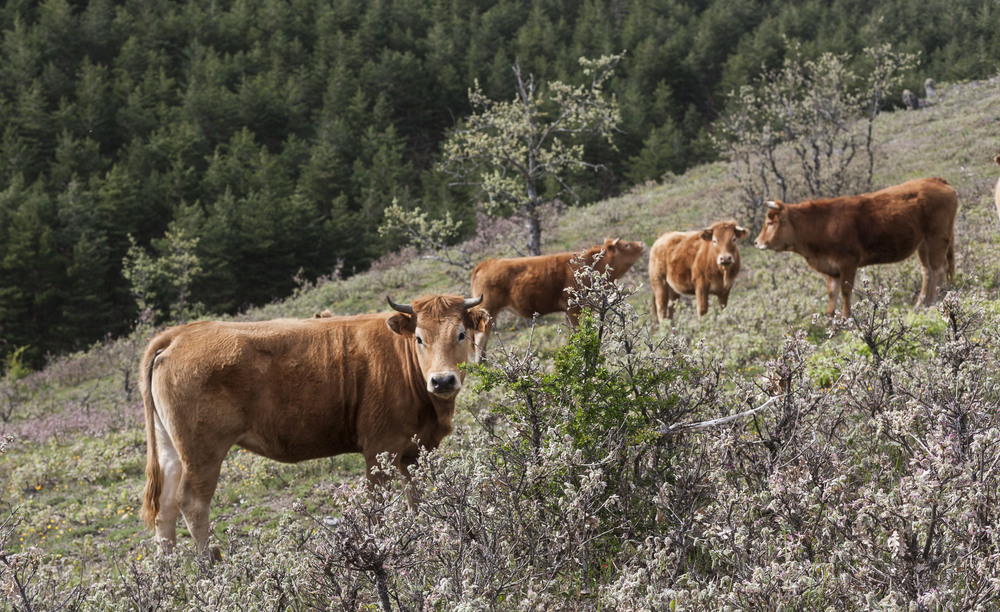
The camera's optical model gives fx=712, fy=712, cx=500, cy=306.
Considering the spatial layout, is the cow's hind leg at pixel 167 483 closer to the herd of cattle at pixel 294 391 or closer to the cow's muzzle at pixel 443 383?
the herd of cattle at pixel 294 391

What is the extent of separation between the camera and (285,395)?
5.94 meters

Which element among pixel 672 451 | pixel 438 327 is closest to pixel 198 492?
pixel 438 327

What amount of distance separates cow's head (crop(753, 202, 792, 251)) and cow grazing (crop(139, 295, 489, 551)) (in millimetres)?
6509

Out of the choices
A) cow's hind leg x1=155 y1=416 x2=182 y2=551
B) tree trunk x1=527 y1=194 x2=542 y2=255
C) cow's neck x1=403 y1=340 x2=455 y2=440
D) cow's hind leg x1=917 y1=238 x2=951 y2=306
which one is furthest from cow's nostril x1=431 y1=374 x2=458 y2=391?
tree trunk x1=527 y1=194 x2=542 y2=255

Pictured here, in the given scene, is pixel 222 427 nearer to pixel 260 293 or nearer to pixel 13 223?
pixel 260 293

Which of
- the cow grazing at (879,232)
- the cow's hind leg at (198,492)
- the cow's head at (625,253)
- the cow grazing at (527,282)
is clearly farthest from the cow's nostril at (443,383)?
the cow's head at (625,253)

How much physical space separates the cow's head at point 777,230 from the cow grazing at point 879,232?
0.6 inches

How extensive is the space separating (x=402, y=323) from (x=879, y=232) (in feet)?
25.8

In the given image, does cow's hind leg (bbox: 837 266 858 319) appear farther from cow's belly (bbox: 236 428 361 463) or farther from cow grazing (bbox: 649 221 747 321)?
cow's belly (bbox: 236 428 361 463)

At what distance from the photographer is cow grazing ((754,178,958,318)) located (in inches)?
408

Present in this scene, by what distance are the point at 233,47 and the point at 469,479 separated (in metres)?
75.4

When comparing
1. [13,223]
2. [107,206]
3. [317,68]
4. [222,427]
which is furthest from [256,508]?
[317,68]

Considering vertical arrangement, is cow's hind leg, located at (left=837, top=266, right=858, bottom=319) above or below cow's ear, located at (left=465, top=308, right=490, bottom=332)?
below

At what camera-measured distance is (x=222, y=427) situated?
5.75m
